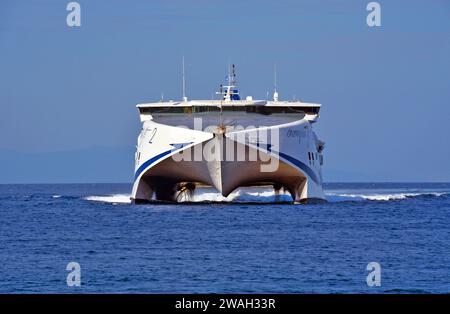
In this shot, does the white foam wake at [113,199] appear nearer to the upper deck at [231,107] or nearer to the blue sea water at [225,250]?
the upper deck at [231,107]

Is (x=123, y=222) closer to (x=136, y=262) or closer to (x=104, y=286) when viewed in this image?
(x=136, y=262)

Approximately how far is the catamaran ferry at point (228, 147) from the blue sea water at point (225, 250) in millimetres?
1705

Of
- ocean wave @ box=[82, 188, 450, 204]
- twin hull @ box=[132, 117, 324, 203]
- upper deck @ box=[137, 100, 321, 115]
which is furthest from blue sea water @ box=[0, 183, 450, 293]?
ocean wave @ box=[82, 188, 450, 204]

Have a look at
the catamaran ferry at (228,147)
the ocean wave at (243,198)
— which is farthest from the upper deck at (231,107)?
the ocean wave at (243,198)

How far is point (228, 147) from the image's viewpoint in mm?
51594

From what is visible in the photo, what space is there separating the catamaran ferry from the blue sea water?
67.1 inches

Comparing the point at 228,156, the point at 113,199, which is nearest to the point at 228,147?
the point at 228,156

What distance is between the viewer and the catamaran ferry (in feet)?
170

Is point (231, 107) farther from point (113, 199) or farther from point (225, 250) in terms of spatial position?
point (225, 250)

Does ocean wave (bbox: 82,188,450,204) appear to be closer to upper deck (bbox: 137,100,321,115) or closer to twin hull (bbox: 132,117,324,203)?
upper deck (bbox: 137,100,321,115)

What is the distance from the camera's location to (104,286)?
2661 cm

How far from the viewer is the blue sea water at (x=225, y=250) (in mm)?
26969

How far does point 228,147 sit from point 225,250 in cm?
1709
